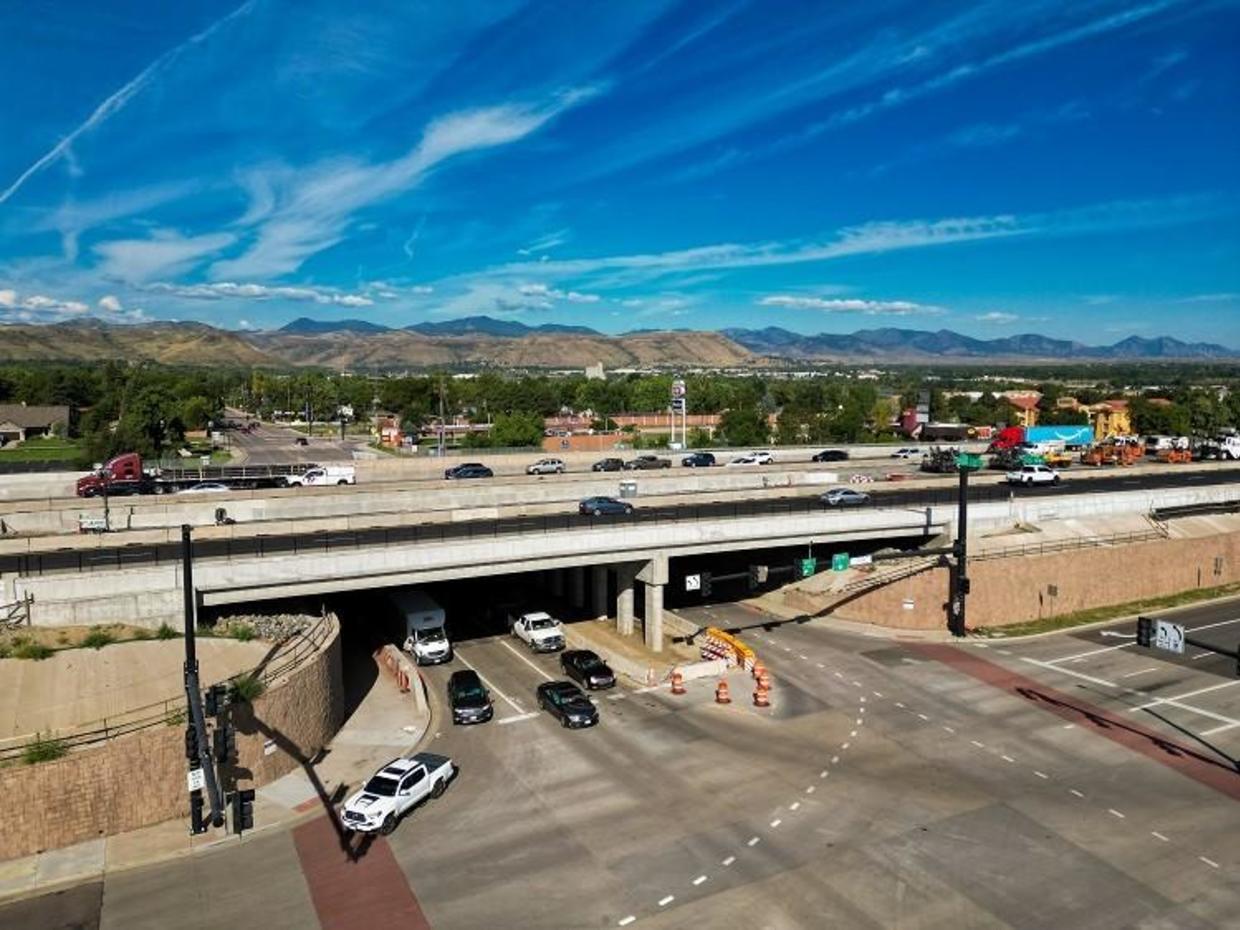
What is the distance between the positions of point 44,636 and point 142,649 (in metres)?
3.46

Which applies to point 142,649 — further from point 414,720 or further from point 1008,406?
point 1008,406

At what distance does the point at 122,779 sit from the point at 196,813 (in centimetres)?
229

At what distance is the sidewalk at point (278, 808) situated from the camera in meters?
22.9

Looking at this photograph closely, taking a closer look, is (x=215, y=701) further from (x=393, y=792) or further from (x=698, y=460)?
(x=698, y=460)

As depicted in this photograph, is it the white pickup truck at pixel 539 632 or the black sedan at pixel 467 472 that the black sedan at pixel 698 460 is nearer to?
the black sedan at pixel 467 472

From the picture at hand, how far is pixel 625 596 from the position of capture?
1833 inches

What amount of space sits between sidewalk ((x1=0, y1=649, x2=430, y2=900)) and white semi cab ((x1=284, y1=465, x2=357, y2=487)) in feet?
97.2

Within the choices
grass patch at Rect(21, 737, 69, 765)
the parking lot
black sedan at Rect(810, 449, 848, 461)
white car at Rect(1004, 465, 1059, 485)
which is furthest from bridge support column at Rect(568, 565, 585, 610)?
black sedan at Rect(810, 449, 848, 461)

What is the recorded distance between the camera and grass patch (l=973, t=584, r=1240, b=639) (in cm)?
4731

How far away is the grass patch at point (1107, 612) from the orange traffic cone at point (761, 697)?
16928 mm

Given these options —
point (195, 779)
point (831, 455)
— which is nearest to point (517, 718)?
point (195, 779)

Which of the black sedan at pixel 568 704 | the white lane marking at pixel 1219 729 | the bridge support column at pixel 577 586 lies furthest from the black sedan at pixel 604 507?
the white lane marking at pixel 1219 729

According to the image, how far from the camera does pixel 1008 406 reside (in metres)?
155

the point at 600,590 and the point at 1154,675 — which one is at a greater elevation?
the point at 600,590
